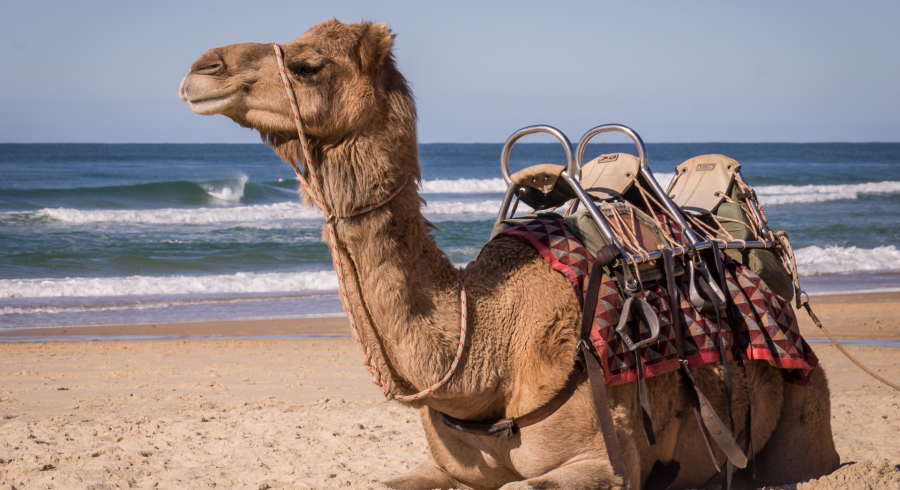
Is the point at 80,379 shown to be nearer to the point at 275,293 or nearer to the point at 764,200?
the point at 275,293

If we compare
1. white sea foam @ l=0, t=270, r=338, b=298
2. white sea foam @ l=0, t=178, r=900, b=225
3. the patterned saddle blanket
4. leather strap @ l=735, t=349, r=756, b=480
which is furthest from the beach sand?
white sea foam @ l=0, t=178, r=900, b=225

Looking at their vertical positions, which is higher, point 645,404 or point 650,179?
point 650,179

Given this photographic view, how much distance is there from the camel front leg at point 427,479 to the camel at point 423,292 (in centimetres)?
8

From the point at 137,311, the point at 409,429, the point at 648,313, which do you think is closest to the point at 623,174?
the point at 648,313

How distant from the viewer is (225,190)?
31.1 meters

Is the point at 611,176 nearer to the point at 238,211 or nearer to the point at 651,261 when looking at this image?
the point at 651,261

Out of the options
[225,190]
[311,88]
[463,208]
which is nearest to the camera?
[311,88]

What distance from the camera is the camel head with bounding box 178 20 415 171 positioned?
246cm

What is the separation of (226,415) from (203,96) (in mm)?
3919

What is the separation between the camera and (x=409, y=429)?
554cm

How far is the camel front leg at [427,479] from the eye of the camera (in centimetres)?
331

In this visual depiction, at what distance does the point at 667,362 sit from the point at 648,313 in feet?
0.72

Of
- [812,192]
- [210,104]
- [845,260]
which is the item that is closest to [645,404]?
[210,104]

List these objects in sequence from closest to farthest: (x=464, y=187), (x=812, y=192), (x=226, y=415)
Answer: (x=226, y=415), (x=812, y=192), (x=464, y=187)
